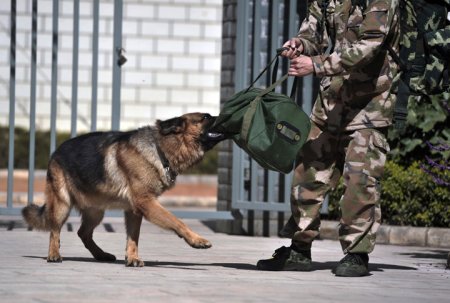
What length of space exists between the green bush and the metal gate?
0.61 metres

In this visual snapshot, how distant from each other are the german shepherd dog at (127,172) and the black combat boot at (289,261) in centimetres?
66

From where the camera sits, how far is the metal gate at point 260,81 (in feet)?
36.0

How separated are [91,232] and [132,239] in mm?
579

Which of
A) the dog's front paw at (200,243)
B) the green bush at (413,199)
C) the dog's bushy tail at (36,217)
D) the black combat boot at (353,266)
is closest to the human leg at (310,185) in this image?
the black combat boot at (353,266)

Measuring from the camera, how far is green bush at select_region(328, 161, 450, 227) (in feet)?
34.9

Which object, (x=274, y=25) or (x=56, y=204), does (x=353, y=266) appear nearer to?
(x=56, y=204)

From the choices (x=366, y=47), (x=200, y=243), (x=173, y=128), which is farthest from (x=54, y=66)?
(x=366, y=47)

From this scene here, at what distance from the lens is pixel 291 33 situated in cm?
1103

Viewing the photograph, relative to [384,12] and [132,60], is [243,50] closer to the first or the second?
[384,12]

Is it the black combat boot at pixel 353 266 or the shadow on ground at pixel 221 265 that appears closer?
the black combat boot at pixel 353 266

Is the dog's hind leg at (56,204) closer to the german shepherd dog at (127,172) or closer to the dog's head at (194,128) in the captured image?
the german shepherd dog at (127,172)

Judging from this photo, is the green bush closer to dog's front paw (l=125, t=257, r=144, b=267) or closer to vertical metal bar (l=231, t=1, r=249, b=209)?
vertical metal bar (l=231, t=1, r=249, b=209)

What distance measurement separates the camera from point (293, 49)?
303 inches

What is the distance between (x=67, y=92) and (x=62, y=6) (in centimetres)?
133
